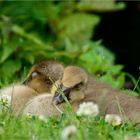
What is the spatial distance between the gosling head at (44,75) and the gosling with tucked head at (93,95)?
42cm

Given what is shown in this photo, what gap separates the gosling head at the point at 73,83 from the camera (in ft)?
21.1

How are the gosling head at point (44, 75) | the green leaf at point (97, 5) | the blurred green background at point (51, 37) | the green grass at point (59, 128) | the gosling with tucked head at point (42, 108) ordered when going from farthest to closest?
the green leaf at point (97, 5) < the blurred green background at point (51, 37) < the gosling head at point (44, 75) < the gosling with tucked head at point (42, 108) < the green grass at point (59, 128)

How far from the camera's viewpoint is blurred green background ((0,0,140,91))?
9.49 m

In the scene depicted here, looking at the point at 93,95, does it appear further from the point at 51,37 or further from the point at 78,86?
the point at 51,37

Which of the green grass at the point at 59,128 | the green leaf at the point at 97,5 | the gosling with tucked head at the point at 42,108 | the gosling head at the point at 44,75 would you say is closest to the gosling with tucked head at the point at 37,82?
the gosling head at the point at 44,75

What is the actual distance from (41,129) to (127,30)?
28.6 ft

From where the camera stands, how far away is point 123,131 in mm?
5633

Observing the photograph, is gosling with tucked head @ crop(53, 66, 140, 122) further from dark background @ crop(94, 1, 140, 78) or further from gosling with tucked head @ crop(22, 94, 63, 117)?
dark background @ crop(94, 1, 140, 78)

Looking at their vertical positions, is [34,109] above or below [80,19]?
below

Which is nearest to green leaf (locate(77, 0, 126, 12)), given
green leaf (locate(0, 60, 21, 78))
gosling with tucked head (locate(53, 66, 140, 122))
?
green leaf (locate(0, 60, 21, 78))

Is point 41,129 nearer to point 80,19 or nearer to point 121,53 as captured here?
point 80,19

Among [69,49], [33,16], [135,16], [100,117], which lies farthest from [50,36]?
[100,117]

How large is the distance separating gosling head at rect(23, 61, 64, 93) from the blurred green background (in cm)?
119

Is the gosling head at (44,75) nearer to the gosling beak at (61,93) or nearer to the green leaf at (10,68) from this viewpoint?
the gosling beak at (61,93)
